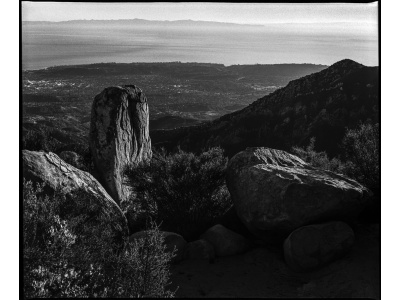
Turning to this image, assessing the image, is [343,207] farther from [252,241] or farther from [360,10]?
[360,10]

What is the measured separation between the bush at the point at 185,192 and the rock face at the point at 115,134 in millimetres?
2131

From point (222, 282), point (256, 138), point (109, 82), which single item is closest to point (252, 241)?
point (222, 282)

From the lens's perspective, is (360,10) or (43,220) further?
(360,10)

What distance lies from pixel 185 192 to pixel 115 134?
12.5 feet

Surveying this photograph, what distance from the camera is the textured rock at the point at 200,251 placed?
345 inches

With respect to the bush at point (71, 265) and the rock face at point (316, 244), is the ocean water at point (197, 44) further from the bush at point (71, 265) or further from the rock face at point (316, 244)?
the rock face at point (316, 244)

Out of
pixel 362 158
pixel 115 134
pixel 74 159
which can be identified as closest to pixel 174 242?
pixel 362 158

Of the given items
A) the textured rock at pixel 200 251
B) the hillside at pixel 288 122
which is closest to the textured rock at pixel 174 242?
the textured rock at pixel 200 251

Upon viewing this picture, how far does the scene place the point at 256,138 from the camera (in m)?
23.1

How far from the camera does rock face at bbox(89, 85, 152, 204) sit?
13.2 m

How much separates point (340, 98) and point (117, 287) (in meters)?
18.5

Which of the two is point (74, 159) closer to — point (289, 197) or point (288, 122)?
point (289, 197)

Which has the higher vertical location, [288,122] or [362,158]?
[288,122]

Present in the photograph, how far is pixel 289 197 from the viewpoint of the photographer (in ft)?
27.2
